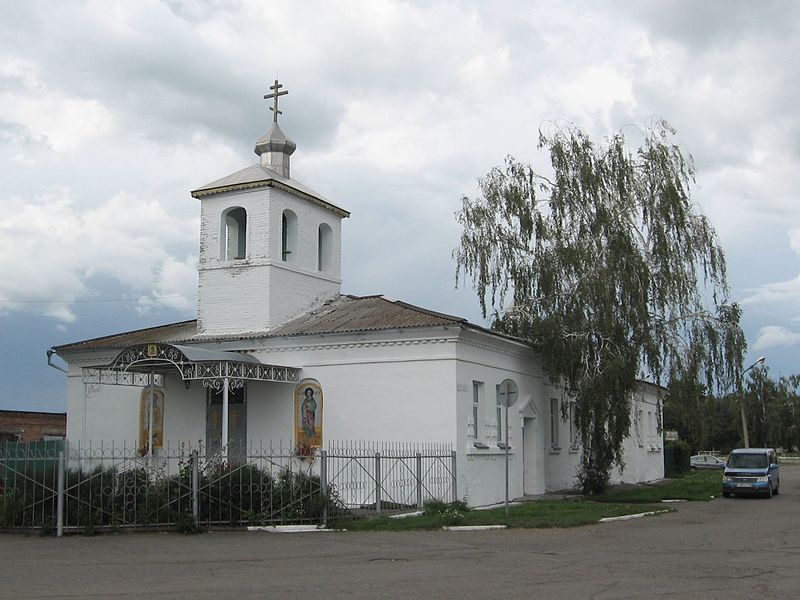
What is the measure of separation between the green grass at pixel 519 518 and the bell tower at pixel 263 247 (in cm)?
827

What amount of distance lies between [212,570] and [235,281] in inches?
558

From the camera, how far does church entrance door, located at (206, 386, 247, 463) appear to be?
23969 mm

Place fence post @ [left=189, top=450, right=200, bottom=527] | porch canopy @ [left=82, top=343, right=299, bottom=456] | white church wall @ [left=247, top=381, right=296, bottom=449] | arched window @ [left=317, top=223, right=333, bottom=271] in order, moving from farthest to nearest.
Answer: arched window @ [left=317, top=223, right=333, bottom=271] → white church wall @ [left=247, top=381, right=296, bottom=449] → porch canopy @ [left=82, top=343, right=299, bottom=456] → fence post @ [left=189, top=450, right=200, bottom=527]

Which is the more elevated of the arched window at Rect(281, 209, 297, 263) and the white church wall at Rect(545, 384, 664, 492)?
the arched window at Rect(281, 209, 297, 263)

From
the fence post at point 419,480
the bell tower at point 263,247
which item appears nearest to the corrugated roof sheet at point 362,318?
the bell tower at point 263,247

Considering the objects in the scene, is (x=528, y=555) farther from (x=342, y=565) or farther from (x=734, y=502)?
(x=734, y=502)

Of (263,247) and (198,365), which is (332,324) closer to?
(263,247)

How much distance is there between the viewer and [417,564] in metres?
12.5

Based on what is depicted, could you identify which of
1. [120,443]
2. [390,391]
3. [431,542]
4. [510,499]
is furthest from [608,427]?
[120,443]

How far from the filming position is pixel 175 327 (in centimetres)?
2734

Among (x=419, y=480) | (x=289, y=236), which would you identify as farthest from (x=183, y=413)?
(x=419, y=480)

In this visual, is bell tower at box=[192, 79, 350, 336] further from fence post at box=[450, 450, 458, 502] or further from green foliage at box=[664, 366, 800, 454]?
green foliage at box=[664, 366, 800, 454]

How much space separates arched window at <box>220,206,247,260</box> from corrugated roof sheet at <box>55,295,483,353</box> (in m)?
2.48

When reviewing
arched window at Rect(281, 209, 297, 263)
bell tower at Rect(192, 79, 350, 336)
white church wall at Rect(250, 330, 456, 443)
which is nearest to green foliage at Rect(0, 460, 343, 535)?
white church wall at Rect(250, 330, 456, 443)
